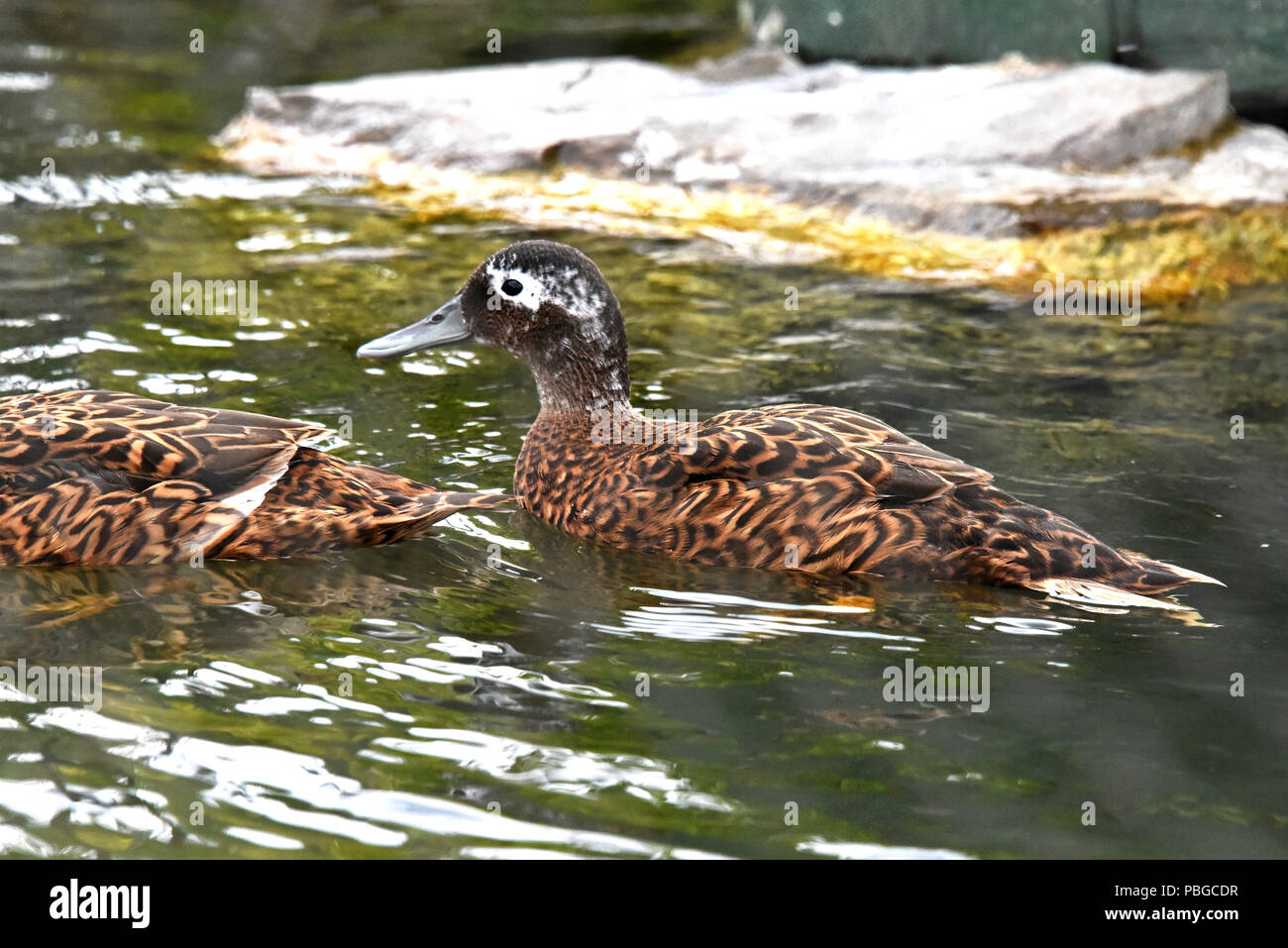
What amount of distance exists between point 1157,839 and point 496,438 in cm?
463

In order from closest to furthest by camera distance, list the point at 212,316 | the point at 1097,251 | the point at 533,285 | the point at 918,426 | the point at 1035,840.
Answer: the point at 1035,840
the point at 533,285
the point at 918,426
the point at 212,316
the point at 1097,251

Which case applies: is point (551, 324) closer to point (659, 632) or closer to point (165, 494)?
point (165, 494)

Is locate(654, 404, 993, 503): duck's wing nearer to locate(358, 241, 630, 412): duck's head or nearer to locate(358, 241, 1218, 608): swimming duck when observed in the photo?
locate(358, 241, 1218, 608): swimming duck

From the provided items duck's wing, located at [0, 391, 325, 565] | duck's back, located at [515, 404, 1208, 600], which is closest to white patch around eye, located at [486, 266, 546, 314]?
duck's back, located at [515, 404, 1208, 600]

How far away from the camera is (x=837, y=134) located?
12758 mm

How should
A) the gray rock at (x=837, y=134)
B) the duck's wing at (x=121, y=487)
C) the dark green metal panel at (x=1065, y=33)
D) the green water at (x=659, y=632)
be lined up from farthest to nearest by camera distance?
the dark green metal panel at (x=1065, y=33)
the gray rock at (x=837, y=134)
the duck's wing at (x=121, y=487)
the green water at (x=659, y=632)

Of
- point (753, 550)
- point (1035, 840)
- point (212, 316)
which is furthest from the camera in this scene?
point (212, 316)

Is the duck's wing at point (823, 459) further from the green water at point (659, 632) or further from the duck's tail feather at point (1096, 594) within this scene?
the duck's tail feather at point (1096, 594)

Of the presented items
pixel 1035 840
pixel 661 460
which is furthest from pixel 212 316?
pixel 1035 840

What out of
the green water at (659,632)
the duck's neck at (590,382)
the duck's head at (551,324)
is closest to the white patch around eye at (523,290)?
the duck's head at (551,324)

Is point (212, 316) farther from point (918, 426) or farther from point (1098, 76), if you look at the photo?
point (1098, 76)

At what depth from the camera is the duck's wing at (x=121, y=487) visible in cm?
674

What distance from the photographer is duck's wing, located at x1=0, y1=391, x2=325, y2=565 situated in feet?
22.1

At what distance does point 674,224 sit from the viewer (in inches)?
481
